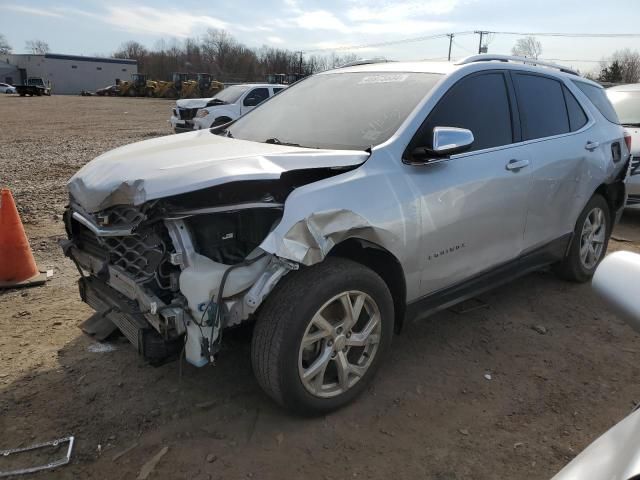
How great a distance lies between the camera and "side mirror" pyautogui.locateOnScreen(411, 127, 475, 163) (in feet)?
9.36

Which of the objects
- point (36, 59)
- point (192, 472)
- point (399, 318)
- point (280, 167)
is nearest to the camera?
point (192, 472)

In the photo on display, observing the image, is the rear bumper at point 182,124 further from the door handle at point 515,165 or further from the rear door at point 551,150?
the door handle at point 515,165

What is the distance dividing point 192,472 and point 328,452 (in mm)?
661

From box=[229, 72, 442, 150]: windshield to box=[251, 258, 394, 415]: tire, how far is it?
2.82ft

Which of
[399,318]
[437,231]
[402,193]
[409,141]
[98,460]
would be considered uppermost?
[409,141]

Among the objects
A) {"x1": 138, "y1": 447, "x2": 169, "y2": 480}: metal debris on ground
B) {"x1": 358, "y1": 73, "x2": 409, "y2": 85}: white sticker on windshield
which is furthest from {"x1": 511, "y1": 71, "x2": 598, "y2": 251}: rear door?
{"x1": 138, "y1": 447, "x2": 169, "y2": 480}: metal debris on ground

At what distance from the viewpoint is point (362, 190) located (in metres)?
2.71

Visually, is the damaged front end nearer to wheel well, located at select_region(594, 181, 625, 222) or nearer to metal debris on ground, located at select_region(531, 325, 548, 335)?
metal debris on ground, located at select_region(531, 325, 548, 335)

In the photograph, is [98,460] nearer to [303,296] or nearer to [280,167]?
[303,296]

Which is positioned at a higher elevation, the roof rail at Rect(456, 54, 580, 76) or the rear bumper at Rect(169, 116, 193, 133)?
the roof rail at Rect(456, 54, 580, 76)

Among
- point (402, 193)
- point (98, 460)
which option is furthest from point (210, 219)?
point (98, 460)

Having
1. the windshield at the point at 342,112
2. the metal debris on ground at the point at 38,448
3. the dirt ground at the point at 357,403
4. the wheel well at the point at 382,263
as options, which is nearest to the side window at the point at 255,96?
the windshield at the point at 342,112

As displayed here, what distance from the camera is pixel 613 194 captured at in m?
4.80

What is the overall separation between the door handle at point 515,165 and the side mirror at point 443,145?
685 millimetres
